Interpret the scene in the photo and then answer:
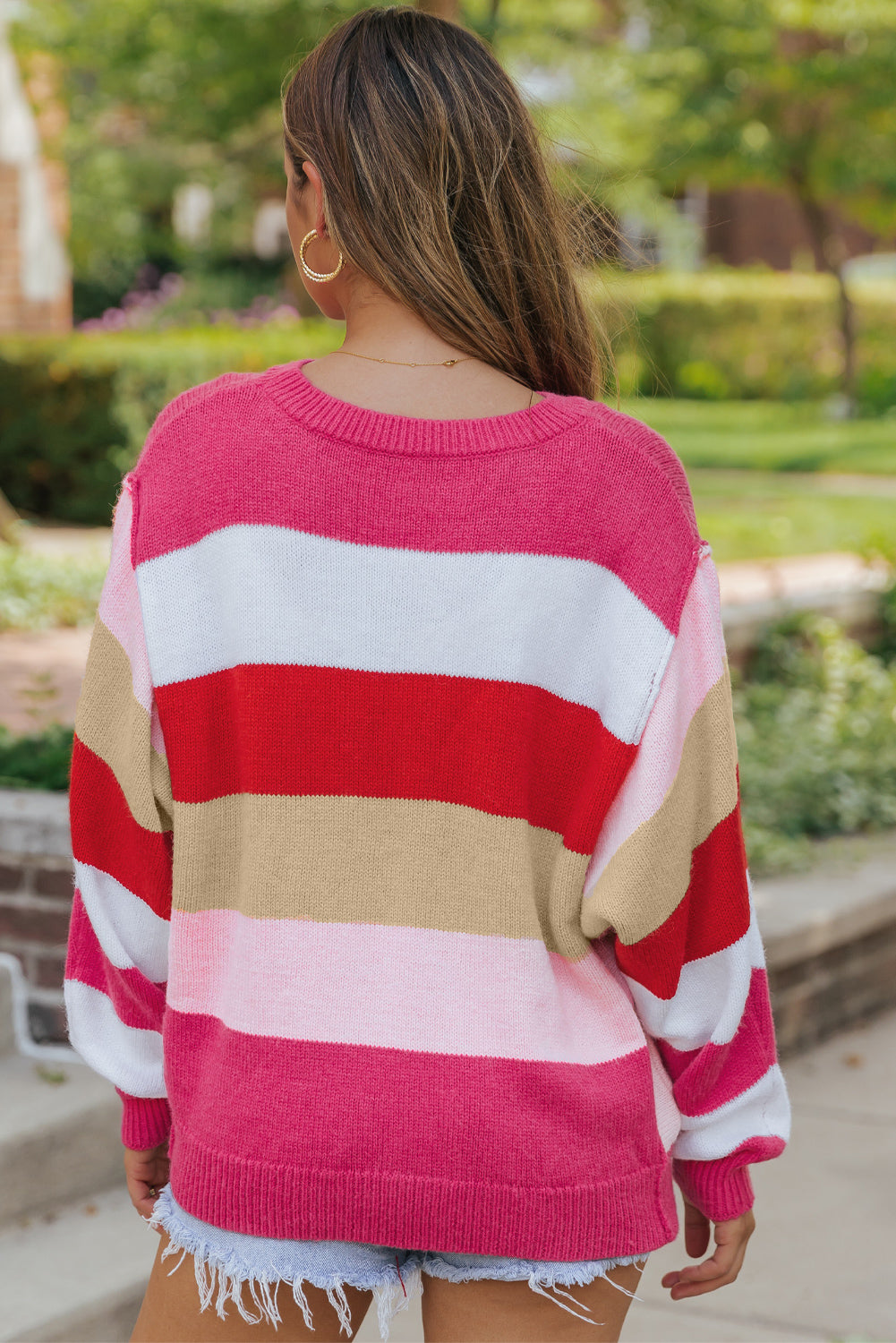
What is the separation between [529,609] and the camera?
1396 millimetres

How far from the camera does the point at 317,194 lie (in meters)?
1.50

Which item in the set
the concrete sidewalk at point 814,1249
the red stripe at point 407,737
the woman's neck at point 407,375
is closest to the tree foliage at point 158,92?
the concrete sidewalk at point 814,1249

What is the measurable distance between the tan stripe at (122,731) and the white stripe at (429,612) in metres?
0.11

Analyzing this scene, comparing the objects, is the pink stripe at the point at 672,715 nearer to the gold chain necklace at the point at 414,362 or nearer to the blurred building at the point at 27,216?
the gold chain necklace at the point at 414,362

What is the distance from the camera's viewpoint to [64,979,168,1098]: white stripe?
1618 millimetres

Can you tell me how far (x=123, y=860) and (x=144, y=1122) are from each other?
0.32 metres

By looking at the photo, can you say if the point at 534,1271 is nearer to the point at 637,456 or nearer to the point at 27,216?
the point at 637,456

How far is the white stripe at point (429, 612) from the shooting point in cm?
139

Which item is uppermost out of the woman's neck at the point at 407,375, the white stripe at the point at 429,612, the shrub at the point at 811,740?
the woman's neck at the point at 407,375

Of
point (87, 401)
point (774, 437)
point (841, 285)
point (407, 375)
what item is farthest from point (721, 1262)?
point (841, 285)

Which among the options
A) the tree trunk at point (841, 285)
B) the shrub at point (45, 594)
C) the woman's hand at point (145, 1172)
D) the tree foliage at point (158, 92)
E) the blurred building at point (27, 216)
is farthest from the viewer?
the tree trunk at point (841, 285)

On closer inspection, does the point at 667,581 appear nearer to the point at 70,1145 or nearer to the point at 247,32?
the point at 70,1145

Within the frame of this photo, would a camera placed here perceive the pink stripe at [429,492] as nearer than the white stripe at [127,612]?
Yes

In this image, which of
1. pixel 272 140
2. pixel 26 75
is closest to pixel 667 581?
pixel 26 75
